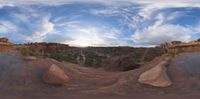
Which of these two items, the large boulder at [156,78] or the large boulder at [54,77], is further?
the large boulder at [54,77]

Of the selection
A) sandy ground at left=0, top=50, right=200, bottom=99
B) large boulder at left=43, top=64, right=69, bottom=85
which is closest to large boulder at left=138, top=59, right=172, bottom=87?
sandy ground at left=0, top=50, right=200, bottom=99

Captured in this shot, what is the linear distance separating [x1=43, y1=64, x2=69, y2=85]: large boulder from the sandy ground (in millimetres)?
225

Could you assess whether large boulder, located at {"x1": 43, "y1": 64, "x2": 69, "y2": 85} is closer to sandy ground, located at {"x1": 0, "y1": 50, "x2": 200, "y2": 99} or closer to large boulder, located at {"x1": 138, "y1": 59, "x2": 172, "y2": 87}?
sandy ground, located at {"x1": 0, "y1": 50, "x2": 200, "y2": 99}

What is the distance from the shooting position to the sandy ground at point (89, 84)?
15.6 m

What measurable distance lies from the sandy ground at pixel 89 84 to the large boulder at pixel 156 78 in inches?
9.8

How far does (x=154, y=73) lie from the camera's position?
1666 centimetres

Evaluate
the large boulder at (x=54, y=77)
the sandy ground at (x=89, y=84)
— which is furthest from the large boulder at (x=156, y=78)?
the large boulder at (x=54, y=77)

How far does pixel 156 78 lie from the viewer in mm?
16469

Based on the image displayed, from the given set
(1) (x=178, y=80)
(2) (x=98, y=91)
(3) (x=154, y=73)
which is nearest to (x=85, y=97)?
(2) (x=98, y=91)

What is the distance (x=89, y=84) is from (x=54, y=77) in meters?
1.67

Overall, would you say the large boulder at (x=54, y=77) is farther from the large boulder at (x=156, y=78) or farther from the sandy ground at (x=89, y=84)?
the large boulder at (x=156, y=78)

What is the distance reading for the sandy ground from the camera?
15.6m

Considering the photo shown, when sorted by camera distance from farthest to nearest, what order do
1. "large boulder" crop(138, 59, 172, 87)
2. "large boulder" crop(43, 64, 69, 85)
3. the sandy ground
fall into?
1. "large boulder" crop(43, 64, 69, 85)
2. "large boulder" crop(138, 59, 172, 87)
3. the sandy ground

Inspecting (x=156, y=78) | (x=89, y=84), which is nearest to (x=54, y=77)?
(x=89, y=84)
